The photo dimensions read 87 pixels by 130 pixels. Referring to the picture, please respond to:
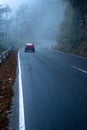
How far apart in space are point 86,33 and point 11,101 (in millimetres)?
36239

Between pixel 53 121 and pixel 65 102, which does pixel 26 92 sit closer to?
pixel 65 102

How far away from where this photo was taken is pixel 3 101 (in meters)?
10.3

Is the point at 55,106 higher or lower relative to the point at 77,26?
higher

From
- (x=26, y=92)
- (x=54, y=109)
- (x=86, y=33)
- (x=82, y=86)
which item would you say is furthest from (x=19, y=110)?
(x=86, y=33)

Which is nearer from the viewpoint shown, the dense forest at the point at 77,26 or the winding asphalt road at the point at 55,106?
the winding asphalt road at the point at 55,106

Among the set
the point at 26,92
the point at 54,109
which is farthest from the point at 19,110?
the point at 26,92

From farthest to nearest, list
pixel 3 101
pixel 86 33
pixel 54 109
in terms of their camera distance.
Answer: pixel 86 33, pixel 3 101, pixel 54 109

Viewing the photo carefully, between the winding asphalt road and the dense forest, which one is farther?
the dense forest

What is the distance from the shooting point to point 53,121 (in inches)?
302

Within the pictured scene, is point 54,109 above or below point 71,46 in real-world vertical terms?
above

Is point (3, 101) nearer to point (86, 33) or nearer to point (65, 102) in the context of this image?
point (65, 102)

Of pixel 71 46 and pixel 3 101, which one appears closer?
pixel 3 101

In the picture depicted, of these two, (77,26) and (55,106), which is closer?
(55,106)

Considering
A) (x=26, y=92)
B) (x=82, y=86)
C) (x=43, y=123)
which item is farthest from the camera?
(x=82, y=86)
